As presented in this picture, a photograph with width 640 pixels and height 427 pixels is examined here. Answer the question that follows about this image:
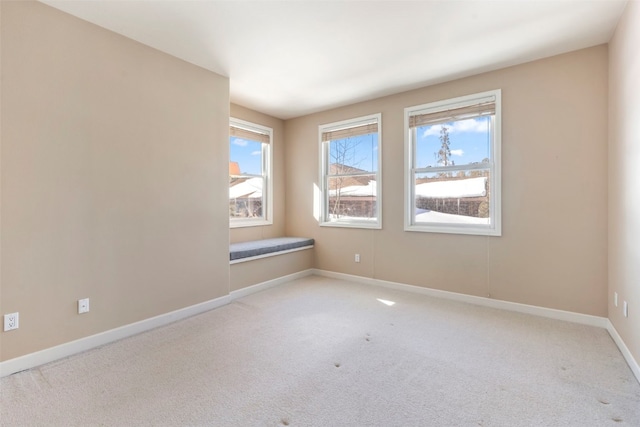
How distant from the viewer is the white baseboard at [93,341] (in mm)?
2084

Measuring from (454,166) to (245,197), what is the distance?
9.67 feet

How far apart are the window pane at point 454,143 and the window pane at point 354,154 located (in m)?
0.67

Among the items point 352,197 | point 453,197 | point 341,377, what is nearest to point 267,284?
point 352,197

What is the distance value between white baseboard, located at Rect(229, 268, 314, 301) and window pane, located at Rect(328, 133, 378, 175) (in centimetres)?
167

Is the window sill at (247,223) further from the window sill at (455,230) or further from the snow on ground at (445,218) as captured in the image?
the snow on ground at (445,218)

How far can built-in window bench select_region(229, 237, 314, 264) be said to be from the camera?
3.71 m

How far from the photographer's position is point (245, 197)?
4621mm

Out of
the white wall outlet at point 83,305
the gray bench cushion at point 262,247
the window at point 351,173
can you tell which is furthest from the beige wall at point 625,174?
the white wall outlet at point 83,305

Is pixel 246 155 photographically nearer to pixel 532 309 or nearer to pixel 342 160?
pixel 342 160

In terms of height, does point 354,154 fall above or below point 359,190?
above

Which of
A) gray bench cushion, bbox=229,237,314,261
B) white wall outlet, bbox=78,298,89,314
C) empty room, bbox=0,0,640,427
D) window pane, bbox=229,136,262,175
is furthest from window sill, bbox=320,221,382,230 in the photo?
white wall outlet, bbox=78,298,89,314

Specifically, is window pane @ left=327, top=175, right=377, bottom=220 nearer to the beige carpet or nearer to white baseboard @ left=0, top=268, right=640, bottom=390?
white baseboard @ left=0, top=268, right=640, bottom=390

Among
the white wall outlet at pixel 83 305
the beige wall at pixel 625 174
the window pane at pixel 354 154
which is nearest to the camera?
the beige wall at pixel 625 174

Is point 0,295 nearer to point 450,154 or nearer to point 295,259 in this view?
point 295,259
